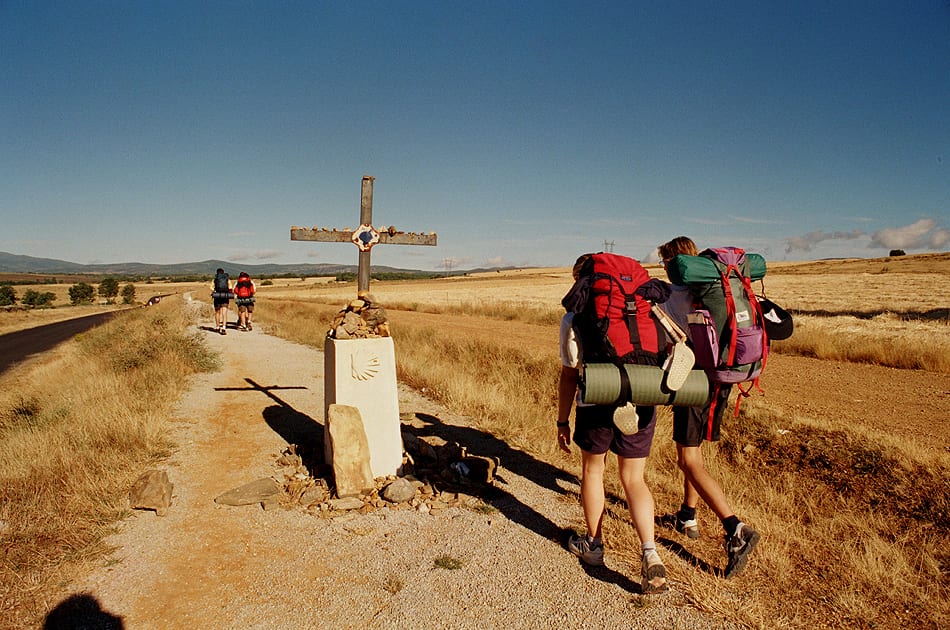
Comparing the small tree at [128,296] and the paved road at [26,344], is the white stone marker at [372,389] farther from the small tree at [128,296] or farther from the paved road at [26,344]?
the small tree at [128,296]

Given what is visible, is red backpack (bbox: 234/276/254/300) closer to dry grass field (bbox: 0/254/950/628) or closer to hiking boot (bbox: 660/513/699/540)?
dry grass field (bbox: 0/254/950/628)

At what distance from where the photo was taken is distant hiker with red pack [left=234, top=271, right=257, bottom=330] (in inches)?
637

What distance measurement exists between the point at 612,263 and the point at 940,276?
52.1 metres

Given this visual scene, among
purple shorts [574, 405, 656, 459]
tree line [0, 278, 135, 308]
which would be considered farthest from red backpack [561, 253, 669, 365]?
tree line [0, 278, 135, 308]

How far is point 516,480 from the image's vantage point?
514 cm

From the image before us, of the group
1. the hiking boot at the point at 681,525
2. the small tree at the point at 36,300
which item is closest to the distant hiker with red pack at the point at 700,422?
the hiking boot at the point at 681,525

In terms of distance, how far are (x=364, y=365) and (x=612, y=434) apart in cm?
255

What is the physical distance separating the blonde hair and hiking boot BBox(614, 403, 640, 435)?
1.15 metres

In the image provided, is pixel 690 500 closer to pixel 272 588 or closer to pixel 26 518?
pixel 272 588

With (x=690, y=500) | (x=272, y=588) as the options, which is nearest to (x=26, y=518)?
(x=272, y=588)

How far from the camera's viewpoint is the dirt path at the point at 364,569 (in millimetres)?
3025

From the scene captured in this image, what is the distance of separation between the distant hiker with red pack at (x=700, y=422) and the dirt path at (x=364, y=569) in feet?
1.81

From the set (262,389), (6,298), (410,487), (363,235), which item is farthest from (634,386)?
(6,298)

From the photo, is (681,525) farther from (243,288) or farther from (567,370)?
(243,288)
